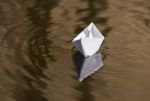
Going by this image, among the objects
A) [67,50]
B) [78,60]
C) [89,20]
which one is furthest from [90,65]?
[89,20]

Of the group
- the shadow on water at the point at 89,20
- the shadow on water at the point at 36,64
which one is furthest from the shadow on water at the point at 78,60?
the shadow on water at the point at 36,64

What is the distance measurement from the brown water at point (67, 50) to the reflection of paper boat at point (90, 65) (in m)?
0.04

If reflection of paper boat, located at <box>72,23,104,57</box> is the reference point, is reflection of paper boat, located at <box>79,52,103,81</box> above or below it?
below

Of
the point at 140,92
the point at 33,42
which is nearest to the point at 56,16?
the point at 33,42

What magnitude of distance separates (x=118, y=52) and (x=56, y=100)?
0.73 m

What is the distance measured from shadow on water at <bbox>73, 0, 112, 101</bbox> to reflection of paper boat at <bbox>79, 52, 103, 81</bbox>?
1.5 inches

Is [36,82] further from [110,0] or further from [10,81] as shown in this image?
[110,0]

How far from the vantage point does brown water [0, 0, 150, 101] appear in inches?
112

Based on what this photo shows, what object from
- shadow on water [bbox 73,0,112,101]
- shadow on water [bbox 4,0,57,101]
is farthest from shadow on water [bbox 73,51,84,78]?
shadow on water [bbox 4,0,57,101]

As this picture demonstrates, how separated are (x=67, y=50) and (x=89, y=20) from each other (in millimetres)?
605

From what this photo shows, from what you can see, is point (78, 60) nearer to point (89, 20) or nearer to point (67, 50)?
point (67, 50)

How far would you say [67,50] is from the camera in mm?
3283

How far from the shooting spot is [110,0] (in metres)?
4.28

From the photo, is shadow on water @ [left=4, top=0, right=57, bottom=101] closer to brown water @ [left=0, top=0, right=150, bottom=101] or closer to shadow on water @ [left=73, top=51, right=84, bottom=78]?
brown water @ [left=0, top=0, right=150, bottom=101]
